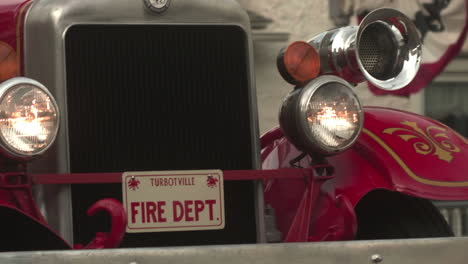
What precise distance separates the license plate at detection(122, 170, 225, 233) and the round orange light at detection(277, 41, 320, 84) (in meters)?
0.36

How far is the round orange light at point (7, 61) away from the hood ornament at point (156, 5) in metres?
0.41

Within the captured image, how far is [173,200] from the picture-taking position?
356 centimetres

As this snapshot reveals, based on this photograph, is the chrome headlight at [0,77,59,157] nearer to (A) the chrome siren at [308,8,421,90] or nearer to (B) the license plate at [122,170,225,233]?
(B) the license plate at [122,170,225,233]

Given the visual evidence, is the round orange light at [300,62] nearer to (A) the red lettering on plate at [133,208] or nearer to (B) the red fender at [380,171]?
(B) the red fender at [380,171]

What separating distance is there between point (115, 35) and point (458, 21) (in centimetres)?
907

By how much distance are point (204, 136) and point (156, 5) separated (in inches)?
16.1

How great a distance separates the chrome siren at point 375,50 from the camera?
12.5ft

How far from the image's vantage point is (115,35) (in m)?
3.67

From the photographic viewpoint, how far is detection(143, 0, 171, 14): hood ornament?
12.1 feet

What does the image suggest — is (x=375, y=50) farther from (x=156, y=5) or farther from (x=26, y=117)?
(x=26, y=117)

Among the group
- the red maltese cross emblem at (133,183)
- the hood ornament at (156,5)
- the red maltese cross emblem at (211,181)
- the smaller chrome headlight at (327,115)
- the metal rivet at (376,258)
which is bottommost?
the metal rivet at (376,258)

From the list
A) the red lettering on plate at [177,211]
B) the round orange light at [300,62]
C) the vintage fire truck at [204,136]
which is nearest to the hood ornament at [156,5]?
the vintage fire truck at [204,136]

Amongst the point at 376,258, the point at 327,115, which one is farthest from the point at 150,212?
the point at 376,258

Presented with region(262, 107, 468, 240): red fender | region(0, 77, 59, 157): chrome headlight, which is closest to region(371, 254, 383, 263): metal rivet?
region(262, 107, 468, 240): red fender
